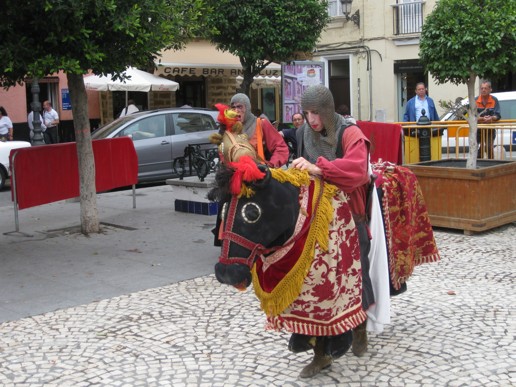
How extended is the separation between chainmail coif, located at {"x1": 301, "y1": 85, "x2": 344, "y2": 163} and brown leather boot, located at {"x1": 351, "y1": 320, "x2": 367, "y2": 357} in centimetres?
116

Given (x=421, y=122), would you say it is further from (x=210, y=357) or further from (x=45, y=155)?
(x=210, y=357)

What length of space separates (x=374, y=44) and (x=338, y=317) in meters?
24.4

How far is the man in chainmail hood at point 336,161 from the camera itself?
13.6 feet

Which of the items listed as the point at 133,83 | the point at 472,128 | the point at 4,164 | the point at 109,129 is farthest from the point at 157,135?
the point at 472,128

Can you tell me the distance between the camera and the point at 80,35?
770cm

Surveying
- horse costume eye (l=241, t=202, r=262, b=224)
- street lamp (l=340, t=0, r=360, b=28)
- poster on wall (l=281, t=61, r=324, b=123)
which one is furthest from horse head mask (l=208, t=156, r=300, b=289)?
street lamp (l=340, t=0, r=360, b=28)

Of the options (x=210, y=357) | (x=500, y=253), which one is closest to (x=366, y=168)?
→ (x=210, y=357)

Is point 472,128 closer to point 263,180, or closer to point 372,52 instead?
point 263,180

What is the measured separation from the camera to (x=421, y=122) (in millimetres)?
11148

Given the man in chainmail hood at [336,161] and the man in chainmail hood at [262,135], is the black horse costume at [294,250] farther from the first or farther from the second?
the man in chainmail hood at [262,135]

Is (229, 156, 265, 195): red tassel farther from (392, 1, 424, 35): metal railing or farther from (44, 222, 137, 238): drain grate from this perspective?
(392, 1, 424, 35): metal railing

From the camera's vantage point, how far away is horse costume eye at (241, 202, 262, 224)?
377 cm

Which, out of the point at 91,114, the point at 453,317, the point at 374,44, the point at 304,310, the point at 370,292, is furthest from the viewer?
the point at 374,44

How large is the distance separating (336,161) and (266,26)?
14945 mm
